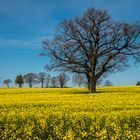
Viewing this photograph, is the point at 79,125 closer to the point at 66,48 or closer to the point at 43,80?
the point at 66,48

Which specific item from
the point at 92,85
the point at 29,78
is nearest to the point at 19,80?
the point at 29,78

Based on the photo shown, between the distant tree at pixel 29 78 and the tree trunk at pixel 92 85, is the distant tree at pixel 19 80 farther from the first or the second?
the tree trunk at pixel 92 85

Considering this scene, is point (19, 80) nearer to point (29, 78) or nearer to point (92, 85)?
point (29, 78)

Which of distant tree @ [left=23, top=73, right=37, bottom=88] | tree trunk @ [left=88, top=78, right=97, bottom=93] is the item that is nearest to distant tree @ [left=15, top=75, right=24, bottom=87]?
distant tree @ [left=23, top=73, right=37, bottom=88]

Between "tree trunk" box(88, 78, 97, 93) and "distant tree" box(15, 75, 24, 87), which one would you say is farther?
"distant tree" box(15, 75, 24, 87)

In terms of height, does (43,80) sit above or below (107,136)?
above

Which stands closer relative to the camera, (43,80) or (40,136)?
(40,136)

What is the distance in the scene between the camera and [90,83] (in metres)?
56.1

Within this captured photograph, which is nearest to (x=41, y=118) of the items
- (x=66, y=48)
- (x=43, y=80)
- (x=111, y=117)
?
(x=111, y=117)

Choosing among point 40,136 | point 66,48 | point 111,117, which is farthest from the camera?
point 66,48

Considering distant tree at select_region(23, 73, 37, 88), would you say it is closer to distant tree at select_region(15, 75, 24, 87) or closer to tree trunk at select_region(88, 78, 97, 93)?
distant tree at select_region(15, 75, 24, 87)

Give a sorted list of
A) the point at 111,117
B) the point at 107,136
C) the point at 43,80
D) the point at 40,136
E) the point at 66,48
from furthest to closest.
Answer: the point at 43,80 → the point at 66,48 → the point at 111,117 → the point at 40,136 → the point at 107,136

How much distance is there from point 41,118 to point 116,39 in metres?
41.0

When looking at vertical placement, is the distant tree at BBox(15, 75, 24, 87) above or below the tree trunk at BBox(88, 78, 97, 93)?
above
